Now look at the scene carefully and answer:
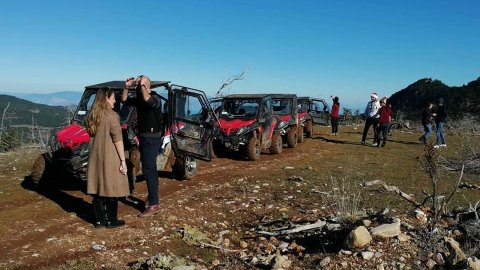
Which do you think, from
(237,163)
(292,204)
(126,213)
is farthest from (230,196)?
(237,163)

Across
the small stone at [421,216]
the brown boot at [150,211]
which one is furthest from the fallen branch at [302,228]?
the brown boot at [150,211]

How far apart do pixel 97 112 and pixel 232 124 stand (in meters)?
6.30

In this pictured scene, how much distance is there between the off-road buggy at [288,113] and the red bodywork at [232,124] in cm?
238

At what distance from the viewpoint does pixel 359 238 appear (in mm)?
4801

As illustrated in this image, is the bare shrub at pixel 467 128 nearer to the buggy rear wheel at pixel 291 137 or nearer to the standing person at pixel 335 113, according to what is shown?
the standing person at pixel 335 113

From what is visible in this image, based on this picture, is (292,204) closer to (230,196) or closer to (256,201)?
(256,201)

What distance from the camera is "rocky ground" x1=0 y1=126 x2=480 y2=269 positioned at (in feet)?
15.6

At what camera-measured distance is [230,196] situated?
7.84 m

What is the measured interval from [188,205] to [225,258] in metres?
2.28

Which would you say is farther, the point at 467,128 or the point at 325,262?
the point at 467,128

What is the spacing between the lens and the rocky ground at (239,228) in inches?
188

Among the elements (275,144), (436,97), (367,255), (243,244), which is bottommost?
(243,244)

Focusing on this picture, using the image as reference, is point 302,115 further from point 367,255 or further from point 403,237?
point 367,255

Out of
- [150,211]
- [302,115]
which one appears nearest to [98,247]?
[150,211]
